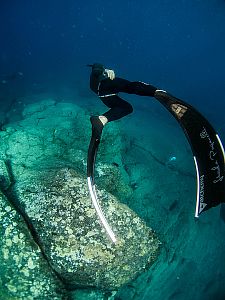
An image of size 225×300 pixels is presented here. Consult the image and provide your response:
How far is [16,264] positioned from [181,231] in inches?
199

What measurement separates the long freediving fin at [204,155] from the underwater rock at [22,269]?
2.64 metres

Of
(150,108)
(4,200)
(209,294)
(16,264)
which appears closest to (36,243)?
(16,264)

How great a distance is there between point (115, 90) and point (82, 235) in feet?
9.04

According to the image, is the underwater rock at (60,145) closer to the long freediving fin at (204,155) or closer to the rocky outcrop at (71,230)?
the rocky outcrop at (71,230)

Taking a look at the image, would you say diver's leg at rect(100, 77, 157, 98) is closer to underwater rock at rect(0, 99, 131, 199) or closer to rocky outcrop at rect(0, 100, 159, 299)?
rocky outcrop at rect(0, 100, 159, 299)

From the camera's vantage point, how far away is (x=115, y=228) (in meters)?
5.03

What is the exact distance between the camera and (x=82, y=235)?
4.77 meters

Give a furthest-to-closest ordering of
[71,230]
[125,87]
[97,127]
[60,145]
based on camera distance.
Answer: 1. [60,145]
2. [125,87]
3. [71,230]
4. [97,127]

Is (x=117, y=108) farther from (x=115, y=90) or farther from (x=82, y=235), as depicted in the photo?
(x=82, y=235)

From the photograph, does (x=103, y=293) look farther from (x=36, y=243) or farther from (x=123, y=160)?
(x=123, y=160)

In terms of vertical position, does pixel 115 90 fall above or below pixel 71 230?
above

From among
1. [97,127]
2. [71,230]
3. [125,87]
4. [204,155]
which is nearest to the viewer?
[204,155]

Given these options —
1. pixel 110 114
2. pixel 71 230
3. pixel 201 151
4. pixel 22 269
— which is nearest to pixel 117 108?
pixel 110 114

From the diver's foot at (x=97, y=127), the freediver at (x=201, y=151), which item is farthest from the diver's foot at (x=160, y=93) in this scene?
the diver's foot at (x=97, y=127)
